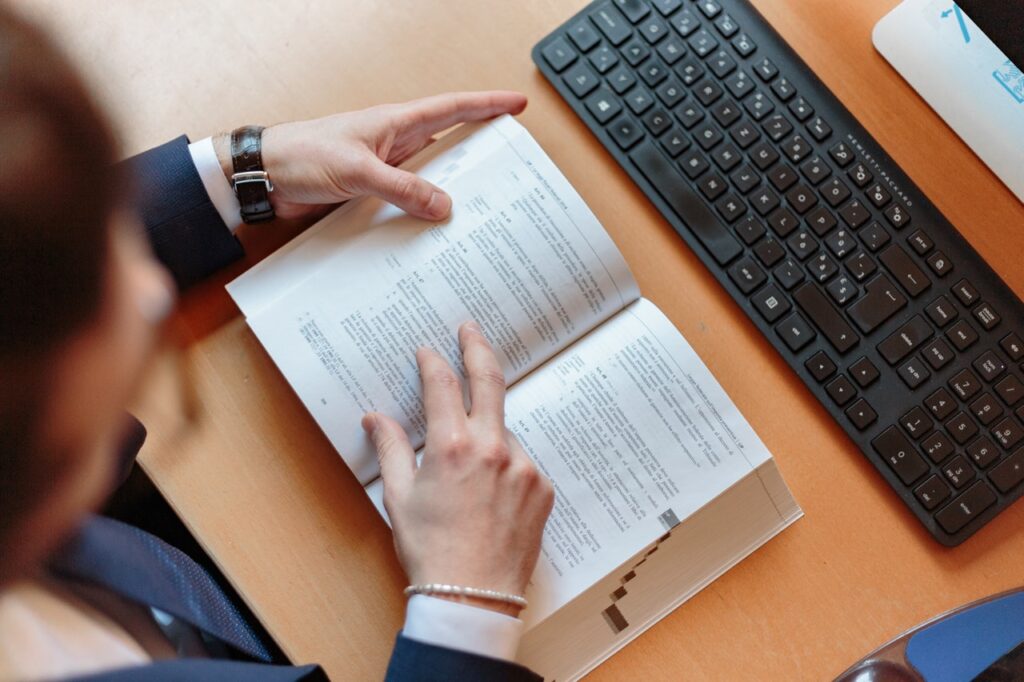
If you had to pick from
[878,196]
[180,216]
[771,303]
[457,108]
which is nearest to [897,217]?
[878,196]

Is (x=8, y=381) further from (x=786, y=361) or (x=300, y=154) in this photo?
(x=786, y=361)

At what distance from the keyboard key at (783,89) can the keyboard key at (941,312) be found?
0.21 metres

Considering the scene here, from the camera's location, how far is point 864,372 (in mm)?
692

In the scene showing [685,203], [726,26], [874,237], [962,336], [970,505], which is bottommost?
[970,505]

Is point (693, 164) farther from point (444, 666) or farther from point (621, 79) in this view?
point (444, 666)

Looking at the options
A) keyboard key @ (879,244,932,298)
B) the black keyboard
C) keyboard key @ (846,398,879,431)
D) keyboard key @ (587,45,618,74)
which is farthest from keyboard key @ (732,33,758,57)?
keyboard key @ (846,398,879,431)

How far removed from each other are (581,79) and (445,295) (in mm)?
229

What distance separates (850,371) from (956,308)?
0.33 ft

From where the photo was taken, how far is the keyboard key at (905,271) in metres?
0.70

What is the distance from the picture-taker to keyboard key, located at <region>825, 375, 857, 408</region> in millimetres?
692

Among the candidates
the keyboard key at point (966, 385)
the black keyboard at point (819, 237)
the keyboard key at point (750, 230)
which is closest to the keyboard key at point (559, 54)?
the black keyboard at point (819, 237)

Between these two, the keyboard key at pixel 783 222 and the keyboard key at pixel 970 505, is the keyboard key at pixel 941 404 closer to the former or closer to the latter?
the keyboard key at pixel 970 505

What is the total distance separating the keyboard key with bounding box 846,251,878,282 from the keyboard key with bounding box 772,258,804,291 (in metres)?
0.04

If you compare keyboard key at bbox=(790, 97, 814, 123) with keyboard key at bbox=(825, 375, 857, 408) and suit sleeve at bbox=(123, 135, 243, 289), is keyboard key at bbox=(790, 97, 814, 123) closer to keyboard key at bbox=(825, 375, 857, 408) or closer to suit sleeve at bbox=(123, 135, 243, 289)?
keyboard key at bbox=(825, 375, 857, 408)
